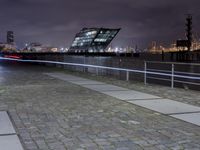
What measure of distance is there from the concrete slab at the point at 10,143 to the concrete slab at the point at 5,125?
1.29 ft

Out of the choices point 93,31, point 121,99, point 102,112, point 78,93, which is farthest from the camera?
point 93,31

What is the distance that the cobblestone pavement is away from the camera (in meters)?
6.23

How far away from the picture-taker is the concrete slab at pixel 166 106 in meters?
9.63

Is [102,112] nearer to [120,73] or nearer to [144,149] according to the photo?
[144,149]

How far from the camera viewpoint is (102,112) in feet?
30.5

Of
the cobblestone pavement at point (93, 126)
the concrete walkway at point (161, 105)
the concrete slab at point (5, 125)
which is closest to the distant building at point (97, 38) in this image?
the concrete walkway at point (161, 105)

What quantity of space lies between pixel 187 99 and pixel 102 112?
377 centimetres

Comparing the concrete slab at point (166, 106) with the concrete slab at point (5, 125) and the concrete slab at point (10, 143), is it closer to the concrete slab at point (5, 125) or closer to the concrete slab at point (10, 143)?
the concrete slab at point (5, 125)

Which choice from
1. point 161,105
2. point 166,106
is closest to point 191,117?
point 166,106

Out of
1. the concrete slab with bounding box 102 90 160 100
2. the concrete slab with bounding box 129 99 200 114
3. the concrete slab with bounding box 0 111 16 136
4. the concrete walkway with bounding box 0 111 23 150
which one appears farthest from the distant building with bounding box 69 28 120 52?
the concrete walkway with bounding box 0 111 23 150

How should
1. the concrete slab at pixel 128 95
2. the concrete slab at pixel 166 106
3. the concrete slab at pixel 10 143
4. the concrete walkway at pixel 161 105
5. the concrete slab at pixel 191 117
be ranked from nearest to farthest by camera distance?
the concrete slab at pixel 10 143, the concrete slab at pixel 191 117, the concrete walkway at pixel 161 105, the concrete slab at pixel 166 106, the concrete slab at pixel 128 95

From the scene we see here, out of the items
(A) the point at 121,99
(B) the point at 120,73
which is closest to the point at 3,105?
(A) the point at 121,99

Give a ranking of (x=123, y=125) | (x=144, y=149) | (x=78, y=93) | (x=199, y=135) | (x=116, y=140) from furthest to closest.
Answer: (x=78, y=93), (x=123, y=125), (x=199, y=135), (x=116, y=140), (x=144, y=149)

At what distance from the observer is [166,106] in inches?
407
